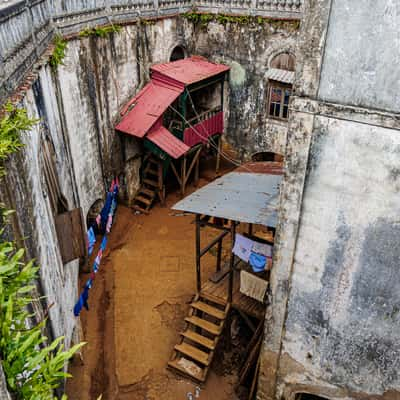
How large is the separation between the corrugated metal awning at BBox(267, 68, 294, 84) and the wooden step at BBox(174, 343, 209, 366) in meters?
10.5

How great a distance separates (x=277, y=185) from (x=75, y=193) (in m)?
5.79

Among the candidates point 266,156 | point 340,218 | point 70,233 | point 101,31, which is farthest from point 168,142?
point 340,218

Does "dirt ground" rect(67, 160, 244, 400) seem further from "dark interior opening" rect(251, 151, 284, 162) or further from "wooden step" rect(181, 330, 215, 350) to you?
"dark interior opening" rect(251, 151, 284, 162)

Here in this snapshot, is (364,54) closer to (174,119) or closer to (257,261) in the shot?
(257,261)

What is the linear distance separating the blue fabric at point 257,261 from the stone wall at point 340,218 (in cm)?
203

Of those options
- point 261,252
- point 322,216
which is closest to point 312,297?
point 322,216

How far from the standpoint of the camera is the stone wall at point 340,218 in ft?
20.1

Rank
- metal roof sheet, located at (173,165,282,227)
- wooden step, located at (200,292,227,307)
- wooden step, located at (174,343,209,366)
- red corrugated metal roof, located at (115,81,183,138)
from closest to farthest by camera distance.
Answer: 1. metal roof sheet, located at (173,165,282,227)
2. wooden step, located at (174,343,209,366)
3. wooden step, located at (200,292,227,307)
4. red corrugated metal roof, located at (115,81,183,138)

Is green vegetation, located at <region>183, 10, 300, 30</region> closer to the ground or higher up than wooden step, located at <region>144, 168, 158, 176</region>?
higher up

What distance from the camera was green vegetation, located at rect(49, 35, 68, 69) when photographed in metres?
11.2

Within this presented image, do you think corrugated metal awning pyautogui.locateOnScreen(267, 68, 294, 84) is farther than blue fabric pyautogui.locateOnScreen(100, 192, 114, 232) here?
Yes

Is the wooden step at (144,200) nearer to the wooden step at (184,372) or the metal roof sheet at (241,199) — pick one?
the metal roof sheet at (241,199)

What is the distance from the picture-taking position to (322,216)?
23.5 ft

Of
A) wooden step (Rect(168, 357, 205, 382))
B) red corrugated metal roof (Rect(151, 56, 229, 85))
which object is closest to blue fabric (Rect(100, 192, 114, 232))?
red corrugated metal roof (Rect(151, 56, 229, 85))
